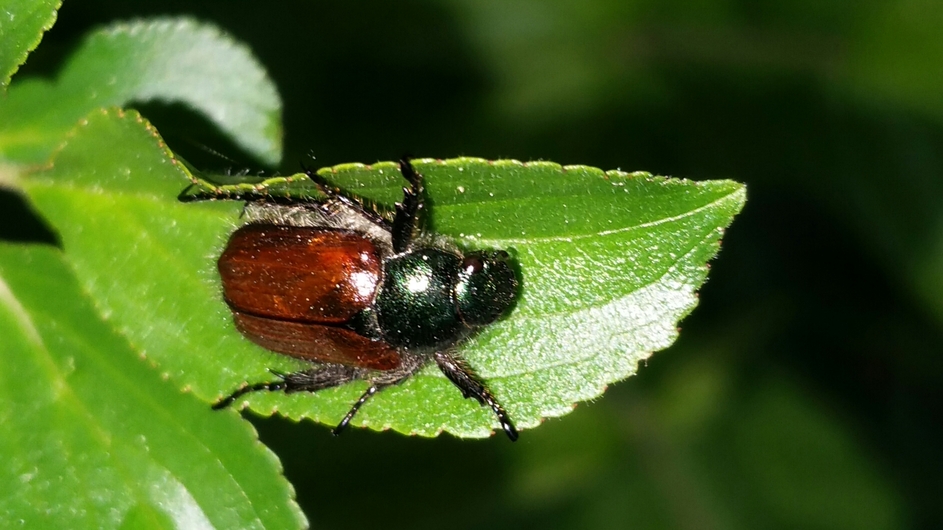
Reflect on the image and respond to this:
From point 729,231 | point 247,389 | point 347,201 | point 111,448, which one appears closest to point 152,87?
point 347,201

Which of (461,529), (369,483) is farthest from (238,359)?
(461,529)

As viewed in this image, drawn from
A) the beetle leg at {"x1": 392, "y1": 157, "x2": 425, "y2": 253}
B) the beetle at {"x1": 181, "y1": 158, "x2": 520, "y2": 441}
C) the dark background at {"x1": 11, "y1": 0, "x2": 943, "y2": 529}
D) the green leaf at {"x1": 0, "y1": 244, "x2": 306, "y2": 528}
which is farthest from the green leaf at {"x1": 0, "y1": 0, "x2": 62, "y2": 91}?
the dark background at {"x1": 11, "y1": 0, "x2": 943, "y2": 529}

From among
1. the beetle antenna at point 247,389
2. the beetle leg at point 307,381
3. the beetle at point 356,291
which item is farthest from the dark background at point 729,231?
the beetle antenna at point 247,389

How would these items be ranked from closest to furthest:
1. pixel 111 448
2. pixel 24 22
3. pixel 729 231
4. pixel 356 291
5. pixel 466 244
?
pixel 24 22
pixel 111 448
pixel 466 244
pixel 356 291
pixel 729 231

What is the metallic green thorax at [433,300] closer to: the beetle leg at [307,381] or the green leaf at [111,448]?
the beetle leg at [307,381]

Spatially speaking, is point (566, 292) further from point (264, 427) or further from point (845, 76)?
point (845, 76)

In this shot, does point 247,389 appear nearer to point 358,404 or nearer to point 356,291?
point 358,404
